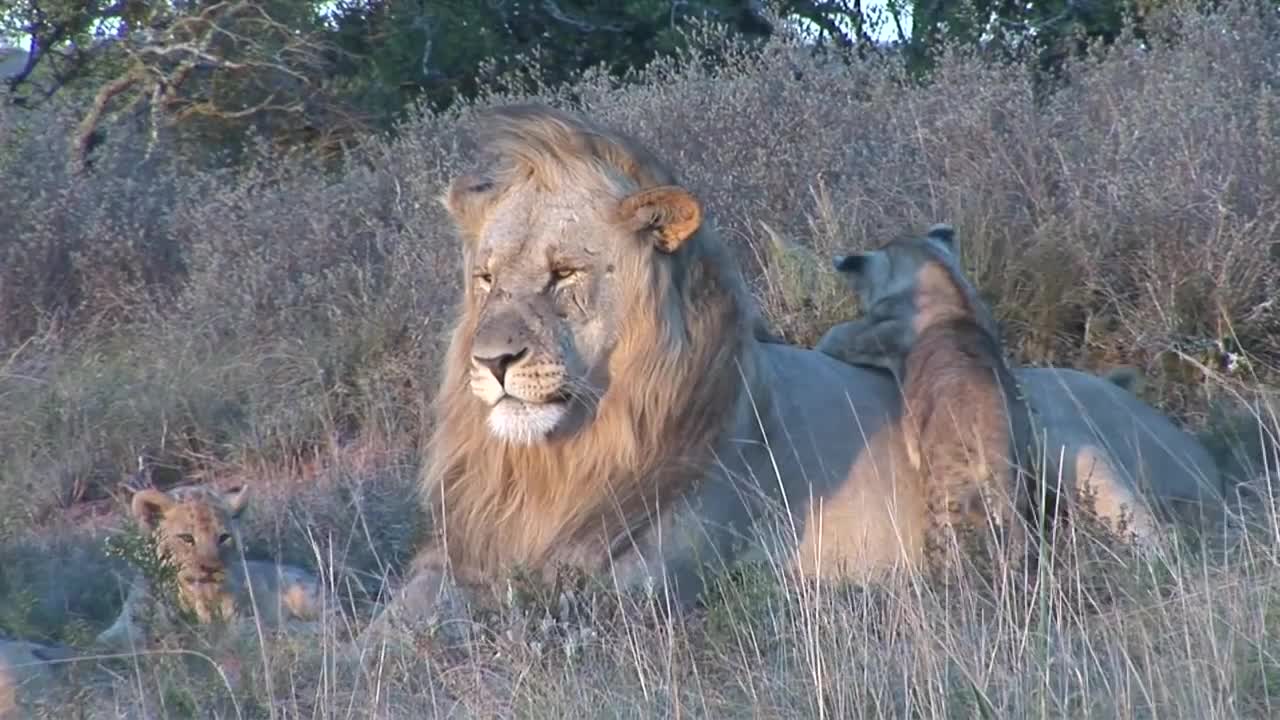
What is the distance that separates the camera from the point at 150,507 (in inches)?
234

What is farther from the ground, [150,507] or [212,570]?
[150,507]

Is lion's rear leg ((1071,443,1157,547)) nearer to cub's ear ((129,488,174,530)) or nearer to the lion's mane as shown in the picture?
the lion's mane

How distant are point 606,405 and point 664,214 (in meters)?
0.48

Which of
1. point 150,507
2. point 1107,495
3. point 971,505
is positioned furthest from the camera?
point 150,507

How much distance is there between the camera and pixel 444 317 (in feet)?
26.4

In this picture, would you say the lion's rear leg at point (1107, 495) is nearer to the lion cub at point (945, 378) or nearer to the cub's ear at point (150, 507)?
the lion cub at point (945, 378)

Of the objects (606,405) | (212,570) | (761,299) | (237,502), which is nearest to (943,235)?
(761,299)

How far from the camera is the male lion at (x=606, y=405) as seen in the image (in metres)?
5.04

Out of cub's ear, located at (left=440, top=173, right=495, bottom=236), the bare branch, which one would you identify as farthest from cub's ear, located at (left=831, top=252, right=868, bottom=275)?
the bare branch

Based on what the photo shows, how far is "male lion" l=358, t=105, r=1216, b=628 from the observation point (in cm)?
504

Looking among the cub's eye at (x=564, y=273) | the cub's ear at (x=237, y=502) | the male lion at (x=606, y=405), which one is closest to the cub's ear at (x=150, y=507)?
the cub's ear at (x=237, y=502)

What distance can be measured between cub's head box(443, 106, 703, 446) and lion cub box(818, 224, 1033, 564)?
80cm

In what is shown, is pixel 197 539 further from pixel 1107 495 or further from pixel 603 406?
pixel 1107 495

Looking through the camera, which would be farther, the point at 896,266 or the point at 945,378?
the point at 896,266
